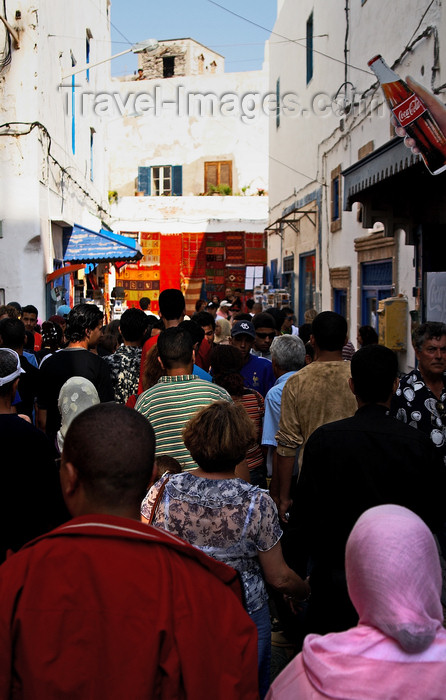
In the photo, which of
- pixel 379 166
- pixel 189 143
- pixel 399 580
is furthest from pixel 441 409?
Answer: pixel 189 143

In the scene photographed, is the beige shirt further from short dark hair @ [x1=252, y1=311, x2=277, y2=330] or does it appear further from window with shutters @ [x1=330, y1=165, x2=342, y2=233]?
window with shutters @ [x1=330, y1=165, x2=342, y2=233]

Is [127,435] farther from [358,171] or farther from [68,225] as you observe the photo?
[68,225]

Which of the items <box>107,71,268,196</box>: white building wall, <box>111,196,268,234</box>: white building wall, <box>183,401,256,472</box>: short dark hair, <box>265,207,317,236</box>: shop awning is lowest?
<box>183,401,256,472</box>: short dark hair

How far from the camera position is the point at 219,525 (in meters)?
2.52

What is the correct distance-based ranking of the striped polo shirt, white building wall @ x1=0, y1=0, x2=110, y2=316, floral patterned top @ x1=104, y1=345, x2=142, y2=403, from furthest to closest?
white building wall @ x1=0, y1=0, x2=110, y2=316 → floral patterned top @ x1=104, y1=345, x2=142, y2=403 → the striped polo shirt

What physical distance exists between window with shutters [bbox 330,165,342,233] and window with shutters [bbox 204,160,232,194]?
16.5 m

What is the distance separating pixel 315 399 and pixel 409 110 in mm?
3620

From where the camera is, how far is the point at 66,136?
15.3 metres

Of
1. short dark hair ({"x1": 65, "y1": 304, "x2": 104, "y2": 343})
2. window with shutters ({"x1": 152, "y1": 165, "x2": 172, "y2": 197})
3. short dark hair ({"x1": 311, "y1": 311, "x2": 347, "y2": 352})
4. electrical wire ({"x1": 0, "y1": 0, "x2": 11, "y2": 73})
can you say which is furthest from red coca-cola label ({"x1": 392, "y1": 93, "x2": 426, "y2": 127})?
window with shutters ({"x1": 152, "y1": 165, "x2": 172, "y2": 197})

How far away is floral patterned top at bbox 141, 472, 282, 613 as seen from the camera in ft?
8.27

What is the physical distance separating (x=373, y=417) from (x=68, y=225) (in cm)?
1231

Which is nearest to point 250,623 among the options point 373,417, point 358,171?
point 373,417

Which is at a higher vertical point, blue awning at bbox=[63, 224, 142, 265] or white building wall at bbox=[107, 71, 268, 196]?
white building wall at bbox=[107, 71, 268, 196]

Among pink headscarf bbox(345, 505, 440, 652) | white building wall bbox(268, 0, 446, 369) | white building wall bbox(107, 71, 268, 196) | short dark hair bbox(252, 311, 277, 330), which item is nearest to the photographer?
pink headscarf bbox(345, 505, 440, 652)
